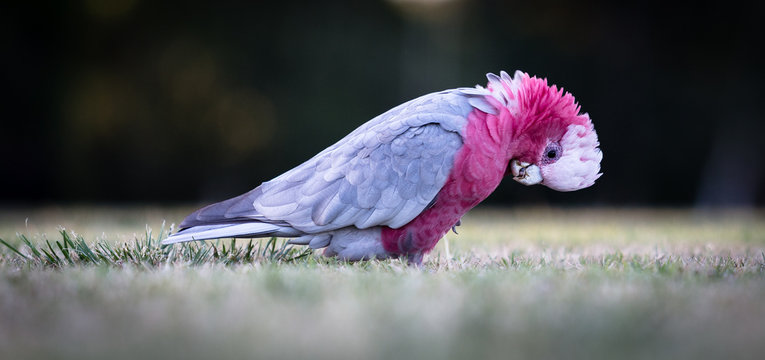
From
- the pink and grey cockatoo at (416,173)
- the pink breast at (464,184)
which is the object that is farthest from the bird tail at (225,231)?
the pink breast at (464,184)

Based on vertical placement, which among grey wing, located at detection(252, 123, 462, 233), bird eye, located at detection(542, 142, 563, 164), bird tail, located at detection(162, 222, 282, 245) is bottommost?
bird tail, located at detection(162, 222, 282, 245)

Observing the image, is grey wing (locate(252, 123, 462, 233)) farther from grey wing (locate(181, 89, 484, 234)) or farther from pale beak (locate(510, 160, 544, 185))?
pale beak (locate(510, 160, 544, 185))

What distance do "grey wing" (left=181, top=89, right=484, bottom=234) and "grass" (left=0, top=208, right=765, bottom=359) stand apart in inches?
6.5

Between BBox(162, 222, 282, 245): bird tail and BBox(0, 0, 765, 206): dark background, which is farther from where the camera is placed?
BBox(0, 0, 765, 206): dark background

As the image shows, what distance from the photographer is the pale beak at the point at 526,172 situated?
2.49m

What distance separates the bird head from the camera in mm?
2387

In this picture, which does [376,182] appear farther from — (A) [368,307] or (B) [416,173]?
(A) [368,307]

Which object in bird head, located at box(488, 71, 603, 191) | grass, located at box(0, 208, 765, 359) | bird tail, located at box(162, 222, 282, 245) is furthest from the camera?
bird head, located at box(488, 71, 603, 191)

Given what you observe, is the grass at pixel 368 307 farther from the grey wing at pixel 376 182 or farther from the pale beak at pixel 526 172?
the pale beak at pixel 526 172

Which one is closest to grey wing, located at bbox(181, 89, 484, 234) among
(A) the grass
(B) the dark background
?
(A) the grass

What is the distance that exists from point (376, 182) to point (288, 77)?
5.45 meters

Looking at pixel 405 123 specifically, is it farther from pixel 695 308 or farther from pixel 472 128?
pixel 695 308

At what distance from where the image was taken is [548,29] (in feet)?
24.0

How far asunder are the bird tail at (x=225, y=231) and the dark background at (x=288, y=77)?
496 cm
